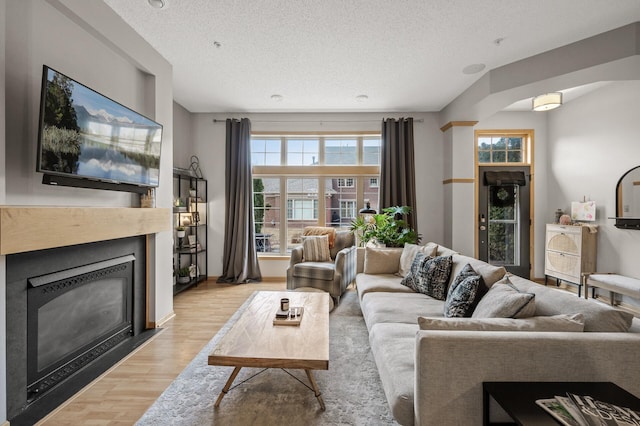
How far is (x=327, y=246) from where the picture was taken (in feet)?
13.8

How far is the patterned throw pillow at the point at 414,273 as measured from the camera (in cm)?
285

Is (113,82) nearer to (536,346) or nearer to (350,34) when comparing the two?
(350,34)

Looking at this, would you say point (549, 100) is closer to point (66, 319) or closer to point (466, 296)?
point (466, 296)

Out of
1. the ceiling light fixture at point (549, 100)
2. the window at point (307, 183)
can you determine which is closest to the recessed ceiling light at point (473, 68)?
the ceiling light fixture at point (549, 100)

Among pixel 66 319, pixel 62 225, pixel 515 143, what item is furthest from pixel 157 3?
pixel 515 143

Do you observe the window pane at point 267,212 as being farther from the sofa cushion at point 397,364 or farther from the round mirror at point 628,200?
the round mirror at point 628,200

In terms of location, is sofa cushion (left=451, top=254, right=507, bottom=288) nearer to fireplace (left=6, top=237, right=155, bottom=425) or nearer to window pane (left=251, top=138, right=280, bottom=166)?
fireplace (left=6, top=237, right=155, bottom=425)

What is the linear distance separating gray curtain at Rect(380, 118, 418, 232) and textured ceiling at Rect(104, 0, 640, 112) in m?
0.85

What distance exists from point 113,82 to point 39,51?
2.21 ft

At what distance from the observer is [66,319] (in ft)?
6.82

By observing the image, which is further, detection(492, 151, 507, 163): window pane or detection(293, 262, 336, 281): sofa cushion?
detection(492, 151, 507, 163): window pane

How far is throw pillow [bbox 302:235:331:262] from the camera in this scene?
4098 millimetres

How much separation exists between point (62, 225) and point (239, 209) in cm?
287

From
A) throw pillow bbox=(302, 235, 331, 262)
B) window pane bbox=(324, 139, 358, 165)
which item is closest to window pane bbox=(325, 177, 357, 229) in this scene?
window pane bbox=(324, 139, 358, 165)
